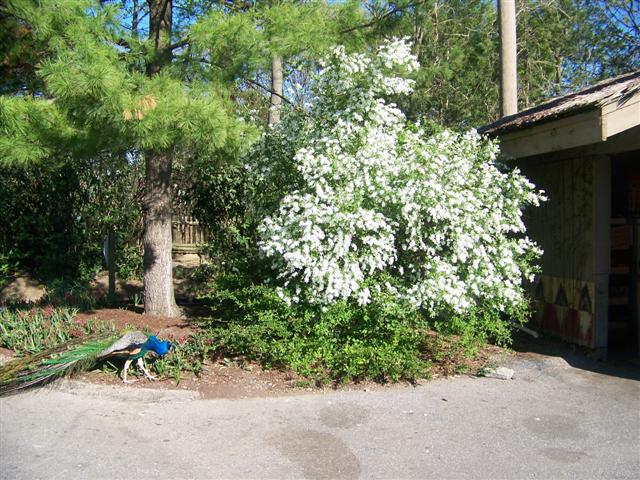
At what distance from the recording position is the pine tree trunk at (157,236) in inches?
289

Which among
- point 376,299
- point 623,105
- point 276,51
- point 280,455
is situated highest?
point 276,51

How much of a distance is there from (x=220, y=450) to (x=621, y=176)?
6212mm

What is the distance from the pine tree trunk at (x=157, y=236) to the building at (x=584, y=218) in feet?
13.8

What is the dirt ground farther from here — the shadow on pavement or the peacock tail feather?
the shadow on pavement

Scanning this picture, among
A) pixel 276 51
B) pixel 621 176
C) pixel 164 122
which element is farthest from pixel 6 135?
pixel 621 176

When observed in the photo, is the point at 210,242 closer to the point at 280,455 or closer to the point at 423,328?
the point at 423,328

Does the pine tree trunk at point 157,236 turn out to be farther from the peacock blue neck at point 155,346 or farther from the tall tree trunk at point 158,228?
the peacock blue neck at point 155,346

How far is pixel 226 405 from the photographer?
5.16 metres

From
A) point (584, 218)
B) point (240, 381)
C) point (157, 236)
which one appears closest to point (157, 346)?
point (240, 381)

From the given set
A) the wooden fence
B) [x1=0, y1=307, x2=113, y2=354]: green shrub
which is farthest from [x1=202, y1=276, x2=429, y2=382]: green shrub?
the wooden fence

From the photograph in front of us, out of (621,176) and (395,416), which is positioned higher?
(621,176)

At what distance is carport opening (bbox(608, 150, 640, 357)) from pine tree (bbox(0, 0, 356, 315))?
4098 mm

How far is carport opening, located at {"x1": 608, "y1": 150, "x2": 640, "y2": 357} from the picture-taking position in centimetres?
705

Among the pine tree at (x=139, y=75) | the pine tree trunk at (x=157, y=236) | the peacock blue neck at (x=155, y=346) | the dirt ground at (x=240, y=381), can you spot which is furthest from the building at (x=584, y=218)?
the peacock blue neck at (x=155, y=346)
